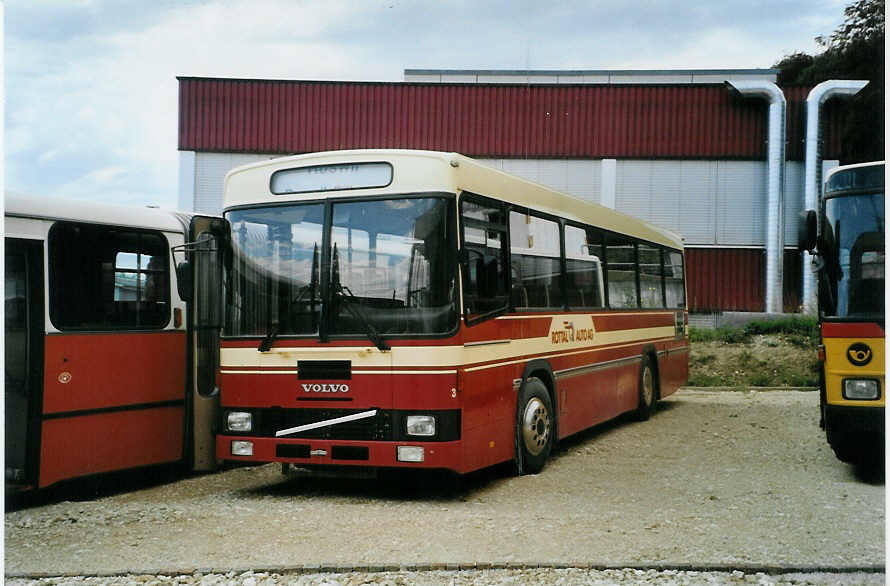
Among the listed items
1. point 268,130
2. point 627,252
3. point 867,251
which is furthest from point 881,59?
point 268,130

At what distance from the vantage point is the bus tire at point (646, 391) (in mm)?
14180

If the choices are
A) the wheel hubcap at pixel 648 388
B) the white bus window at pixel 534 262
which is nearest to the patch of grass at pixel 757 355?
the wheel hubcap at pixel 648 388

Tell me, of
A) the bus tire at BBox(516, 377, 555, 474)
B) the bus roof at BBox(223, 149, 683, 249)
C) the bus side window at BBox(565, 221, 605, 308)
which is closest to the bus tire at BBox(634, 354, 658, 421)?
the bus side window at BBox(565, 221, 605, 308)

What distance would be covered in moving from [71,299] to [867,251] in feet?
22.1

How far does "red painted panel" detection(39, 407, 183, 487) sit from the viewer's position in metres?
8.16

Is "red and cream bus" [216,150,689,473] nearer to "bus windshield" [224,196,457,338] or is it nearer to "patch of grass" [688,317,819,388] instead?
"bus windshield" [224,196,457,338]

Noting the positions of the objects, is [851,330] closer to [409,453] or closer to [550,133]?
[409,453]

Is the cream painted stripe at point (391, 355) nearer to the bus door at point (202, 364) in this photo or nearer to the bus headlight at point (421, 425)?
the bus headlight at point (421, 425)

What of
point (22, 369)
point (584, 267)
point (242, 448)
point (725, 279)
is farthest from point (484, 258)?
point (725, 279)

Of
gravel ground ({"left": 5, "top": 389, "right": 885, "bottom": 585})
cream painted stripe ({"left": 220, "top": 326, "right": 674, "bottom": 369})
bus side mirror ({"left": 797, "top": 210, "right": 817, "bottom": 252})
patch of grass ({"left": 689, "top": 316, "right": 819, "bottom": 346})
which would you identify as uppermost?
bus side mirror ({"left": 797, "top": 210, "right": 817, "bottom": 252})

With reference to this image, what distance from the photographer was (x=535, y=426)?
9539mm

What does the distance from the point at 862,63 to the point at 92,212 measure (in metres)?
6.29

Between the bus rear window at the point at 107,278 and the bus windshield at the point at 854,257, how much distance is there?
6027 millimetres

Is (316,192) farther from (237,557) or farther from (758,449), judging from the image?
(758,449)
